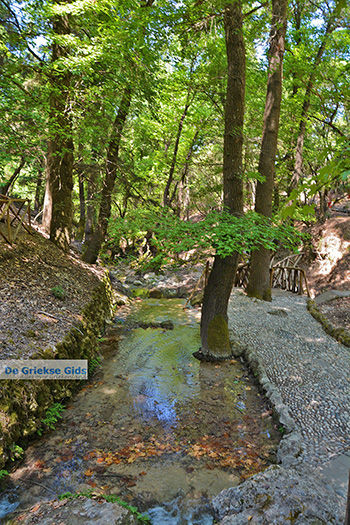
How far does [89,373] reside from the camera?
207 inches

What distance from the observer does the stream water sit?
291 cm

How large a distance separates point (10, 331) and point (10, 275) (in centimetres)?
167

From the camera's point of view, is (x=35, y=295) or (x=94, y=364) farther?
(x=94, y=364)

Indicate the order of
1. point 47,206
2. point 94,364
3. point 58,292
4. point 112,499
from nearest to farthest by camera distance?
point 112,499, point 94,364, point 58,292, point 47,206

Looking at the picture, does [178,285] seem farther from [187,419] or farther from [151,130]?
[187,419]

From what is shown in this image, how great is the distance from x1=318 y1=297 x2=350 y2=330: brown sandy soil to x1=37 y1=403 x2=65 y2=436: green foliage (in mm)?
6732

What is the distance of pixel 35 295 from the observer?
5457 mm

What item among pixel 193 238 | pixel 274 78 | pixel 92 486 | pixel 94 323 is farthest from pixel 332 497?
pixel 274 78

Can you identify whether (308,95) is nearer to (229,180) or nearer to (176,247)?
(229,180)

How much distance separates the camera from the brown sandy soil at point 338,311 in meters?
7.89

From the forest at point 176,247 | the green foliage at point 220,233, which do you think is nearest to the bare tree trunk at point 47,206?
the forest at point 176,247

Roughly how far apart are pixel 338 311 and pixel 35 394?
814cm

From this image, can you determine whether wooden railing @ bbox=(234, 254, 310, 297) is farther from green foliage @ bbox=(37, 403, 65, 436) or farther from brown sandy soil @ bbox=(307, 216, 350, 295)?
green foliage @ bbox=(37, 403, 65, 436)

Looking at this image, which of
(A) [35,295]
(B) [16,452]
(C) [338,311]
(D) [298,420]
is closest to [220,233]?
(D) [298,420]
